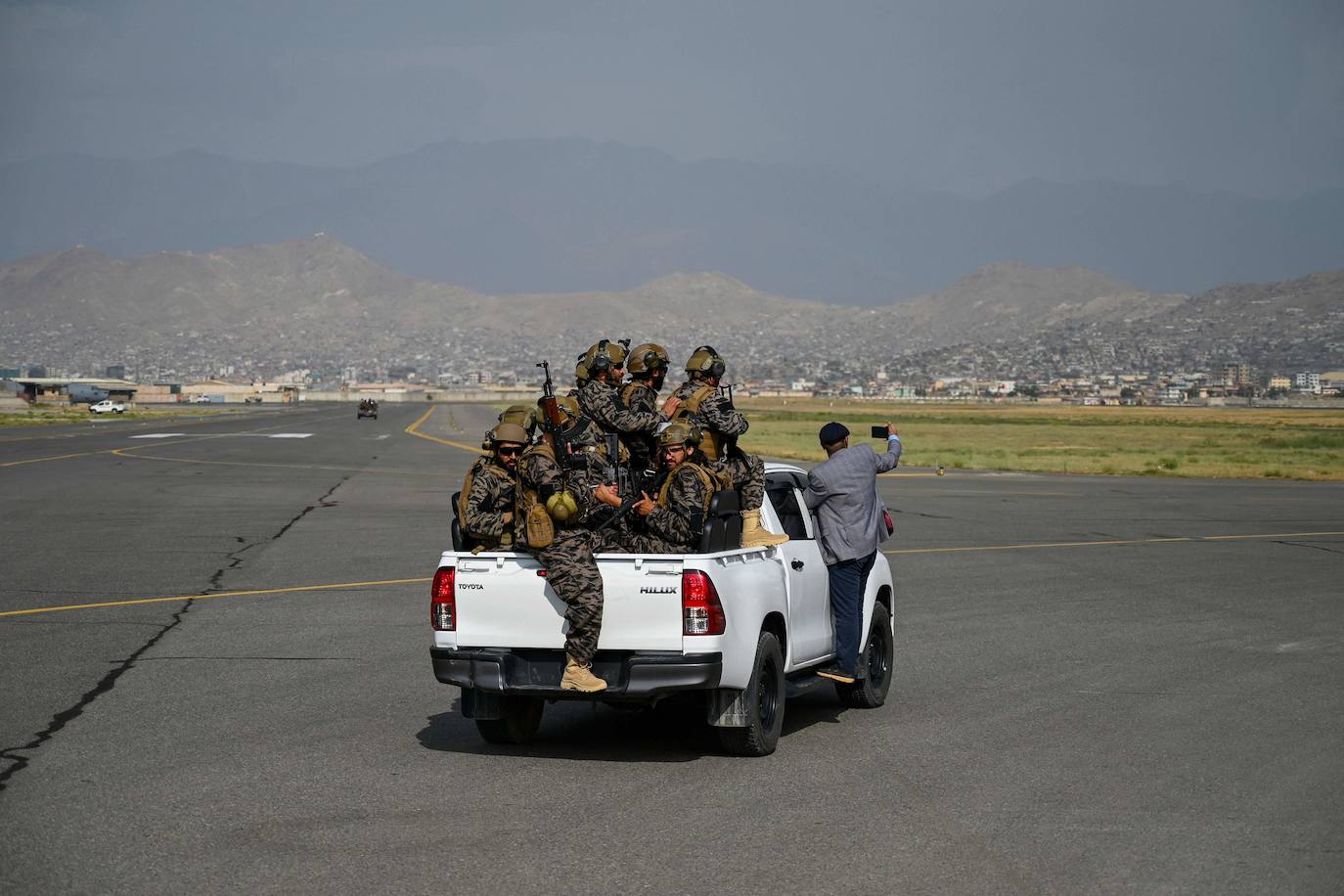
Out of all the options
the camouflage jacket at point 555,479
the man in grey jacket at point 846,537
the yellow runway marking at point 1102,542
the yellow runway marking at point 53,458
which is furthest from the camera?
the yellow runway marking at point 53,458

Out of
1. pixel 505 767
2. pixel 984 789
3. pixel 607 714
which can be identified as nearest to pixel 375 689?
pixel 607 714

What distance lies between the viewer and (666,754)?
912 centimetres

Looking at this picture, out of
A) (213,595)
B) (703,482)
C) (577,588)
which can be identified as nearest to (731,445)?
(703,482)

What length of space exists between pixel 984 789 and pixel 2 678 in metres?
6.88

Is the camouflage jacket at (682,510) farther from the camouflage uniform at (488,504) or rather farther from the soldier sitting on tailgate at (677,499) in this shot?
the camouflage uniform at (488,504)

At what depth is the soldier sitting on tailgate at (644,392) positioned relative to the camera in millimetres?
9906

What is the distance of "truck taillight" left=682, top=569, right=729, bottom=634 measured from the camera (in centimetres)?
835

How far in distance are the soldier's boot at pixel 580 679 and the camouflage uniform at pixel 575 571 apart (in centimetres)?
4

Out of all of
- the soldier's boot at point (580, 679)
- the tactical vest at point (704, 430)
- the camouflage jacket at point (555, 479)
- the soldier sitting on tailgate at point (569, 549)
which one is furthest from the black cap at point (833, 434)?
the soldier's boot at point (580, 679)

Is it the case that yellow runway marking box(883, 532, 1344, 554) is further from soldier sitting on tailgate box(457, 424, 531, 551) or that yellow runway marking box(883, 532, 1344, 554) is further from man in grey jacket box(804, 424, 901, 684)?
soldier sitting on tailgate box(457, 424, 531, 551)

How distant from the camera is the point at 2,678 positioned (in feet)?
36.7

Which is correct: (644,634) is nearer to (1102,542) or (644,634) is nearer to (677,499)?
(677,499)

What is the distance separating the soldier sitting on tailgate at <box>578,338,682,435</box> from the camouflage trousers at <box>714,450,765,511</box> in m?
0.56

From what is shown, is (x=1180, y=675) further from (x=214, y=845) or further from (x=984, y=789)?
(x=214, y=845)
